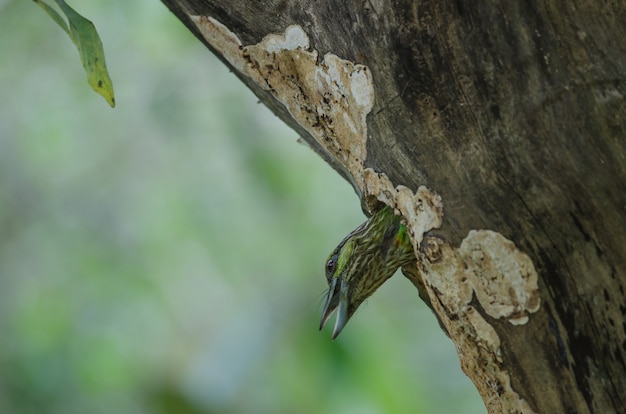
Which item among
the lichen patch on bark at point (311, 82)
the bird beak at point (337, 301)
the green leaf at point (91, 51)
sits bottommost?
the bird beak at point (337, 301)

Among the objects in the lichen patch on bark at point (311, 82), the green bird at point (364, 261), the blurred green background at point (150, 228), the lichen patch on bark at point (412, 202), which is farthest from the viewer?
the blurred green background at point (150, 228)

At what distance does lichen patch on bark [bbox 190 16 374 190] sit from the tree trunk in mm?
14

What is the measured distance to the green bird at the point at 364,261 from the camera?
6.40ft

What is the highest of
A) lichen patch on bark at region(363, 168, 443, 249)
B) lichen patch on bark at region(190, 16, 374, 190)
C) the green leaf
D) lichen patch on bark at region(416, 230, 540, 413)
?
the green leaf

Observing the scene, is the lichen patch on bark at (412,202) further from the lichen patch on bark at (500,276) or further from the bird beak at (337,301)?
the bird beak at (337,301)

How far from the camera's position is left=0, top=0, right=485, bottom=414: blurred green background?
5.31 meters

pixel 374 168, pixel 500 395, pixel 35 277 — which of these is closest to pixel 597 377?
pixel 500 395

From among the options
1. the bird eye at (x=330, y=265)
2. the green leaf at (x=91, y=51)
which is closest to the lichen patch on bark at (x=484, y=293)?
the bird eye at (x=330, y=265)

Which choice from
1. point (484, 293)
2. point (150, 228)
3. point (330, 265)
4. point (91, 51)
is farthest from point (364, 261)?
point (150, 228)

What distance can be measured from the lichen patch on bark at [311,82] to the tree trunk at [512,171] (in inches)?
0.6

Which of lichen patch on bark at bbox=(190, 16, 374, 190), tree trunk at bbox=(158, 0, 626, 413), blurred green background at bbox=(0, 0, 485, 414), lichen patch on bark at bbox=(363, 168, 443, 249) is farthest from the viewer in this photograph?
blurred green background at bbox=(0, 0, 485, 414)

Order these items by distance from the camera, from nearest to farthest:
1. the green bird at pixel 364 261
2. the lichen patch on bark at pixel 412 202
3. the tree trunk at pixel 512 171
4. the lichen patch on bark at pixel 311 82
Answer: the tree trunk at pixel 512 171
the lichen patch on bark at pixel 412 202
the lichen patch on bark at pixel 311 82
the green bird at pixel 364 261

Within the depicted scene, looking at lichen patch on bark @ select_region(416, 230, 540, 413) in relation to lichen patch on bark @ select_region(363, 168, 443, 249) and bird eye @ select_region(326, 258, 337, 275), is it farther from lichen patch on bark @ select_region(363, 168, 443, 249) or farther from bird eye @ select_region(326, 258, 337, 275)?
bird eye @ select_region(326, 258, 337, 275)

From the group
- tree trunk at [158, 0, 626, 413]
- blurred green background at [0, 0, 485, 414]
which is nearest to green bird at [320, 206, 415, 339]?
tree trunk at [158, 0, 626, 413]
